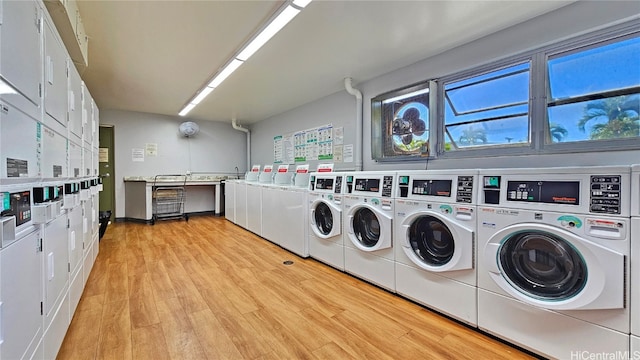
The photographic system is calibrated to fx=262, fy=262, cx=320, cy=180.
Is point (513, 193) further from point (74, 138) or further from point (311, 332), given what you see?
point (74, 138)

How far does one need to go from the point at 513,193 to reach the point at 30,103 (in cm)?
249

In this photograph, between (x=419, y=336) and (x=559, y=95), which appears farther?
(x=559, y=95)

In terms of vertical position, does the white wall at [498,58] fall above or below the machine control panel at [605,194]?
above

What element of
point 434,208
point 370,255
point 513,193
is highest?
point 513,193

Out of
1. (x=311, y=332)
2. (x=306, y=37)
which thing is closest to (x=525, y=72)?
(x=306, y=37)

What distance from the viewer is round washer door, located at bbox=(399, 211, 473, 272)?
1.79m

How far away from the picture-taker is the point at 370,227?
2613 mm

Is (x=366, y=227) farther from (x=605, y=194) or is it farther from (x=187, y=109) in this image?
(x=187, y=109)

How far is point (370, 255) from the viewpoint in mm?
2479

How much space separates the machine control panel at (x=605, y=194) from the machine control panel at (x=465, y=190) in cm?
58

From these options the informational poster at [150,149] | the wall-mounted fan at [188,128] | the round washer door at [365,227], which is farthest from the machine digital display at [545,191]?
the informational poster at [150,149]

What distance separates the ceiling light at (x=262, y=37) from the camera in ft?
6.25

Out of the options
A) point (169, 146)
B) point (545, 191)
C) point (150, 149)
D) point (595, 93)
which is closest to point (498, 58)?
point (595, 93)

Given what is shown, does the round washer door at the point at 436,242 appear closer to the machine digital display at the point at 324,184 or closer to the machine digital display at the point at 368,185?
the machine digital display at the point at 368,185
